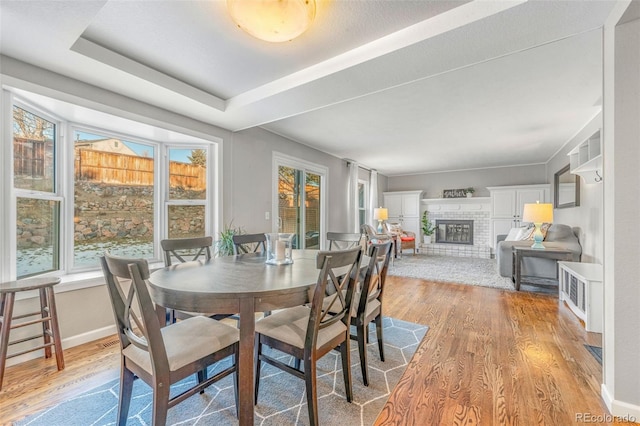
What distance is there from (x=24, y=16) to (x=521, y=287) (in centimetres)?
581

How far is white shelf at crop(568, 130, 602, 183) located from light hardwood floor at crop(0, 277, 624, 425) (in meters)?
1.74

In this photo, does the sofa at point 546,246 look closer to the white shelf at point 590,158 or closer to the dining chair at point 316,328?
the white shelf at point 590,158

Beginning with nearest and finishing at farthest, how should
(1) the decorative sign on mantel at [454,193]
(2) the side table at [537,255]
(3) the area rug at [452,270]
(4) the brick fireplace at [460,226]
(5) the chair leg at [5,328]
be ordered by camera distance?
(5) the chair leg at [5,328] → (2) the side table at [537,255] → (3) the area rug at [452,270] → (4) the brick fireplace at [460,226] → (1) the decorative sign on mantel at [454,193]

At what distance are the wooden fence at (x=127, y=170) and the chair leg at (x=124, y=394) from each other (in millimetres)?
2186

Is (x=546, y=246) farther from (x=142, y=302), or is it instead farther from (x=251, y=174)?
(x=142, y=302)

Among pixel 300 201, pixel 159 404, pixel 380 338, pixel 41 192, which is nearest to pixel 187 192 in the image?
pixel 41 192

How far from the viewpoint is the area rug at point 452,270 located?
4.54 meters

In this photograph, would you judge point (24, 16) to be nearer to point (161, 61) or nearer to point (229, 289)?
point (161, 61)

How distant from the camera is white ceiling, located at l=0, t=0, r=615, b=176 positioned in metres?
1.55

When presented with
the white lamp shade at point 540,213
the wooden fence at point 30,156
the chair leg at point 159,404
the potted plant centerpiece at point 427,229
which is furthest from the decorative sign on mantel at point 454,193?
the wooden fence at point 30,156

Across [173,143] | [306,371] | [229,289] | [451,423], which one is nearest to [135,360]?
[229,289]

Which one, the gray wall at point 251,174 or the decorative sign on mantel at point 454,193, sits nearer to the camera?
the gray wall at point 251,174

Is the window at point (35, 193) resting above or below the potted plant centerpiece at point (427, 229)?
above

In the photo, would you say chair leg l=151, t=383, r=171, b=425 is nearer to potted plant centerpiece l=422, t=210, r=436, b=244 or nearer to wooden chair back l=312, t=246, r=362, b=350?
wooden chair back l=312, t=246, r=362, b=350
